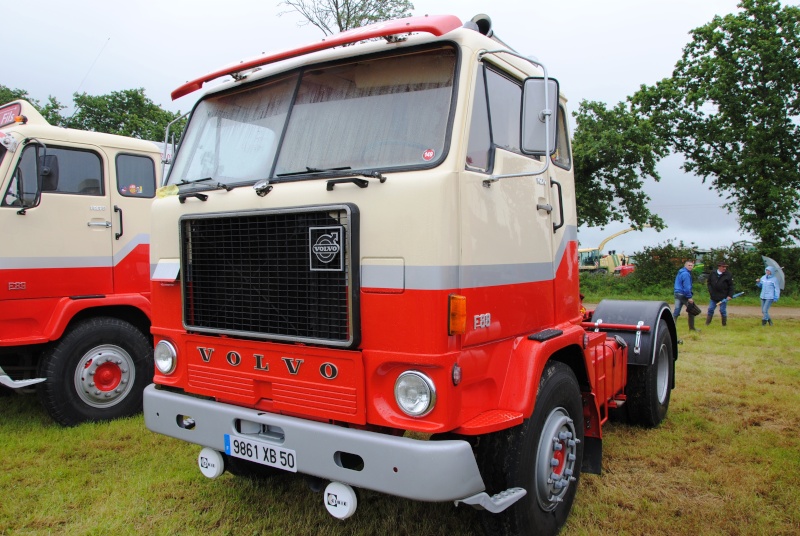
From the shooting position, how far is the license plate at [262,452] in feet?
9.26

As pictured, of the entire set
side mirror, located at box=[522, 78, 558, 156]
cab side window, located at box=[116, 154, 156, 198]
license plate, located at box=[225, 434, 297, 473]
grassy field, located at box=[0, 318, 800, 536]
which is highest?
cab side window, located at box=[116, 154, 156, 198]

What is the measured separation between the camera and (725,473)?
4.21 meters

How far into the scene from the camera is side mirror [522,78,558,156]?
286 cm

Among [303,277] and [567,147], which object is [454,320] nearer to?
[303,277]

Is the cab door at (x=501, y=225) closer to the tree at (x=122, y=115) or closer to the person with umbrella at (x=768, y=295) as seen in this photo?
the person with umbrella at (x=768, y=295)

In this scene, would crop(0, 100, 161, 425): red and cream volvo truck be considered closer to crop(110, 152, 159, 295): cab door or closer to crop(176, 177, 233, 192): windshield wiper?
crop(110, 152, 159, 295): cab door

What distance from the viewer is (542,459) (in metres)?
3.09

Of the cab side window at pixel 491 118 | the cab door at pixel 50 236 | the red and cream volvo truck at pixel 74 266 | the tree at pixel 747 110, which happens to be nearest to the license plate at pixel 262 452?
the cab side window at pixel 491 118

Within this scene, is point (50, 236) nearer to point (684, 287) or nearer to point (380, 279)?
point (380, 279)

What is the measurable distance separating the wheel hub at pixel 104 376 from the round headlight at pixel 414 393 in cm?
404

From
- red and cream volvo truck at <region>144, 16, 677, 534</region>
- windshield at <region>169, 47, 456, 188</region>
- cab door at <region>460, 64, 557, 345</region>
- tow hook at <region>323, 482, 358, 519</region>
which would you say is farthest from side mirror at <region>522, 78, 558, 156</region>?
tow hook at <region>323, 482, 358, 519</region>

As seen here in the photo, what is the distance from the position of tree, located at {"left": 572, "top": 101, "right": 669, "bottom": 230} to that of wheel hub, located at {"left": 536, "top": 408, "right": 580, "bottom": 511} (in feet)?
61.8

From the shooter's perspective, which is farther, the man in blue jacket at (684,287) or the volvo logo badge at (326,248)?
the man in blue jacket at (684,287)

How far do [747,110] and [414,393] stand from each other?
25.3 m
